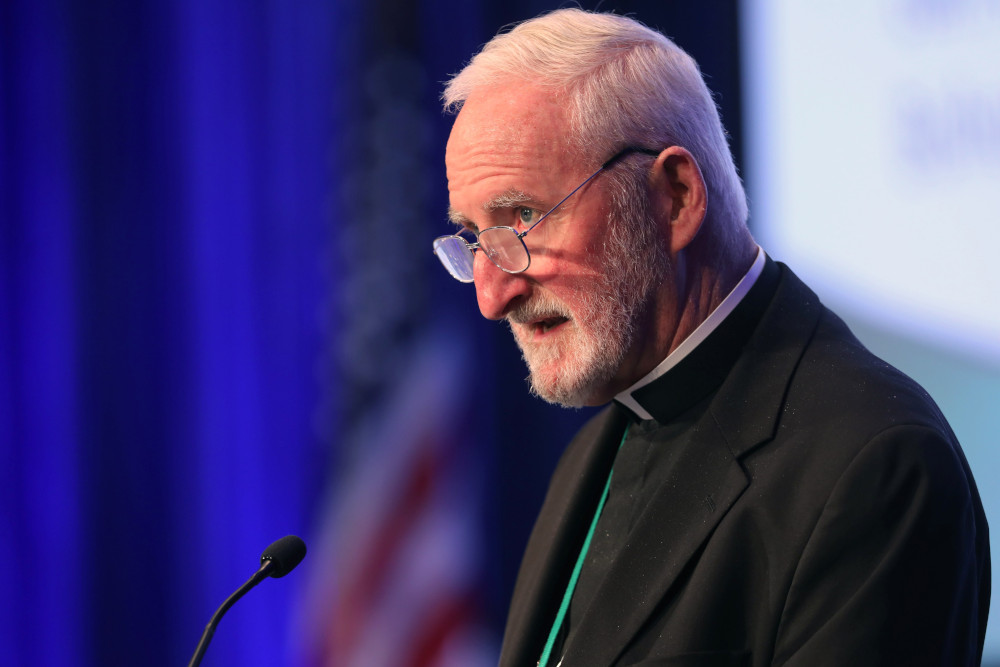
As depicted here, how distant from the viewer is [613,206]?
1416 mm

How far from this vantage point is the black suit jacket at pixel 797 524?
3.57ft

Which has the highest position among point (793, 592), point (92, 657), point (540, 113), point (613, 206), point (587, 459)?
point (540, 113)

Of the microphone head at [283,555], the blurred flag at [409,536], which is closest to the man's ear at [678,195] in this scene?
the microphone head at [283,555]

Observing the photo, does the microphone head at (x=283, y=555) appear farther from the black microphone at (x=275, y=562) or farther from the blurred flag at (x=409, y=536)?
the blurred flag at (x=409, y=536)

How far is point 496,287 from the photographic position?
4.81 feet

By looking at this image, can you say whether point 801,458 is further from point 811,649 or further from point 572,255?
point 572,255

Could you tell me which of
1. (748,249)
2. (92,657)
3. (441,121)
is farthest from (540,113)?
(92,657)

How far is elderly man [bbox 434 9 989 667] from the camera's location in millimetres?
1110

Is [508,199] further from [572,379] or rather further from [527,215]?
[572,379]

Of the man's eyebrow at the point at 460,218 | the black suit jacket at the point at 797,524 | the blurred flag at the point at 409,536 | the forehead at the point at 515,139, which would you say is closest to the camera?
the black suit jacket at the point at 797,524

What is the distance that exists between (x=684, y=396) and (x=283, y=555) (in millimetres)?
684

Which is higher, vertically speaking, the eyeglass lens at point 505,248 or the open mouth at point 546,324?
the eyeglass lens at point 505,248

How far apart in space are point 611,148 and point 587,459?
2.13 ft

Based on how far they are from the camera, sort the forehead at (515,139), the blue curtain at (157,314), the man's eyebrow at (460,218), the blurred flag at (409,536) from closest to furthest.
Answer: the forehead at (515,139)
the man's eyebrow at (460,218)
the blue curtain at (157,314)
the blurred flag at (409,536)
